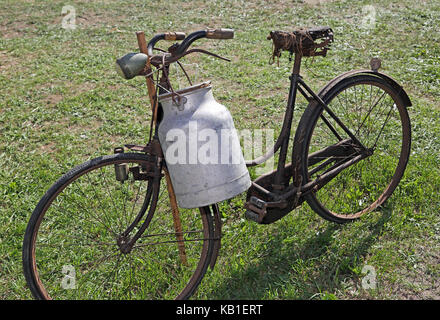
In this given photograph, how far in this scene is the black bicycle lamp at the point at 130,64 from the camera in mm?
2305

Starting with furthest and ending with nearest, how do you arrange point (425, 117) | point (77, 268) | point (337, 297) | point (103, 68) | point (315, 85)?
point (103, 68) → point (315, 85) → point (425, 117) → point (77, 268) → point (337, 297)

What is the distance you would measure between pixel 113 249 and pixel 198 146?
1.26 meters

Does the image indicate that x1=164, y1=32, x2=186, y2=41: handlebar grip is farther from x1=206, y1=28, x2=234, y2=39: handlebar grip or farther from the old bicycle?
x1=206, y1=28, x2=234, y2=39: handlebar grip

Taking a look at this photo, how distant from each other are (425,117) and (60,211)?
409 cm

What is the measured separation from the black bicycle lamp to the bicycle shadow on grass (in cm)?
162

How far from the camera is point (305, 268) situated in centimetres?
314

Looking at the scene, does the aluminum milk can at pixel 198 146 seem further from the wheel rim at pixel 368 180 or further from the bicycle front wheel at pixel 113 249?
the wheel rim at pixel 368 180

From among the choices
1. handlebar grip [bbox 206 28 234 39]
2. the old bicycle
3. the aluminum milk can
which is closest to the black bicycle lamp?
the old bicycle

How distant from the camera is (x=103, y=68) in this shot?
6.91 m

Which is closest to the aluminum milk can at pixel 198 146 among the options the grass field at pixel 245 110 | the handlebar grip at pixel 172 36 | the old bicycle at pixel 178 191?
the old bicycle at pixel 178 191

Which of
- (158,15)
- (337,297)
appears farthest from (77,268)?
(158,15)

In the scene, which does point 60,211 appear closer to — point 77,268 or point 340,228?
point 77,268

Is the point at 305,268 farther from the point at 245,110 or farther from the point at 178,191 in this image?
the point at 245,110

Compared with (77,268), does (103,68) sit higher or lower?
higher
